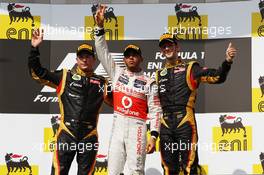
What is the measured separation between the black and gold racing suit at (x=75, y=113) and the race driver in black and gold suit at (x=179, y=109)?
25.7 inches

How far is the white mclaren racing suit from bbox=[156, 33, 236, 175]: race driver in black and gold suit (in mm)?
154

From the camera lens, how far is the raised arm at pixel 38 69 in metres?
5.13

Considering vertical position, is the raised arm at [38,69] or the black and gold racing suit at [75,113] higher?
the raised arm at [38,69]

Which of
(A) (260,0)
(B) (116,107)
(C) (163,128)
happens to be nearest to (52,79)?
(B) (116,107)

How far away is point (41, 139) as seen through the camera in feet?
22.5

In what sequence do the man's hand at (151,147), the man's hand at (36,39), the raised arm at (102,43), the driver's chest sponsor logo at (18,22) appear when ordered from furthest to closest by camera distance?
the driver's chest sponsor logo at (18,22)
the man's hand at (36,39)
the raised arm at (102,43)
the man's hand at (151,147)

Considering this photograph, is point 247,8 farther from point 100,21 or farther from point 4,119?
point 4,119

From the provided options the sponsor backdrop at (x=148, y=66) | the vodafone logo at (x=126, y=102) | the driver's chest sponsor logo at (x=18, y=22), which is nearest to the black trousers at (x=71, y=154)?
the vodafone logo at (x=126, y=102)

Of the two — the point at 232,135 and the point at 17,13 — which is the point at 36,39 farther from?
the point at 232,135

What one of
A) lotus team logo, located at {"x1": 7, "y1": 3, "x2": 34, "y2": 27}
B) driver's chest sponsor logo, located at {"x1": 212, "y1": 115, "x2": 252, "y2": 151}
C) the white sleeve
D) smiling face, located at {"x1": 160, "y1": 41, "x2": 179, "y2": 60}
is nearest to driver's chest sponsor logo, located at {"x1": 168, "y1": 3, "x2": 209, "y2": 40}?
driver's chest sponsor logo, located at {"x1": 212, "y1": 115, "x2": 252, "y2": 151}

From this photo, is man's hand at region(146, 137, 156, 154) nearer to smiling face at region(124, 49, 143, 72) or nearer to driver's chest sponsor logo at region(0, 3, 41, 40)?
smiling face at region(124, 49, 143, 72)

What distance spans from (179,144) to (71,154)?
3.35 feet

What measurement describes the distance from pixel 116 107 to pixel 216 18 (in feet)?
8.02

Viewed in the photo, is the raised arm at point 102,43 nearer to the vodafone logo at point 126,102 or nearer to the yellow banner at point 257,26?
the vodafone logo at point 126,102
